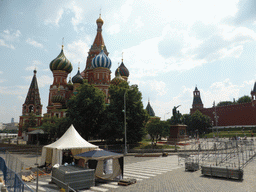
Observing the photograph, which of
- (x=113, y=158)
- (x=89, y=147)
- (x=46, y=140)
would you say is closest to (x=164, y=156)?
(x=89, y=147)

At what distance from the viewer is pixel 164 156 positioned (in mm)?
25453

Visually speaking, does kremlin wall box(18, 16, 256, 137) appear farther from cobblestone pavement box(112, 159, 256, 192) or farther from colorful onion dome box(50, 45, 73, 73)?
cobblestone pavement box(112, 159, 256, 192)

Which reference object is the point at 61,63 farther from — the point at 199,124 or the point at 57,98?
the point at 199,124

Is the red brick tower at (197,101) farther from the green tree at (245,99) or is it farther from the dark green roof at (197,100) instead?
the green tree at (245,99)

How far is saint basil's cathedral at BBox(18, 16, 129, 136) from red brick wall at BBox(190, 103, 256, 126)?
51.2 m

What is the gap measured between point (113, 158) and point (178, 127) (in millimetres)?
29590

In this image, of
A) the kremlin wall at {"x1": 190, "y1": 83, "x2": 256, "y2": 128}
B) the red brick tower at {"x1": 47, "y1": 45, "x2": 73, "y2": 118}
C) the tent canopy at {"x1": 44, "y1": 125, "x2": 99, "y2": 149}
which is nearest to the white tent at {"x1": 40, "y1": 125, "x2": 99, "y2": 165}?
the tent canopy at {"x1": 44, "y1": 125, "x2": 99, "y2": 149}

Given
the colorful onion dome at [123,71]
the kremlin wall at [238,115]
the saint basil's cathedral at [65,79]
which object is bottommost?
the kremlin wall at [238,115]

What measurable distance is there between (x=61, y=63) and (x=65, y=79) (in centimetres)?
547

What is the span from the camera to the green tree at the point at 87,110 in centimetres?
3256

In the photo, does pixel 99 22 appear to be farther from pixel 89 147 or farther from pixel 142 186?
pixel 142 186

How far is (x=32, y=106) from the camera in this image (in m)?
68.7

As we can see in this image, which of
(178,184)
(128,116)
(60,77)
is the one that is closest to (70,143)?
(178,184)

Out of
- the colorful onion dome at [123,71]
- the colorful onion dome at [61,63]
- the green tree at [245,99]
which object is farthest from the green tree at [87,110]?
the green tree at [245,99]
